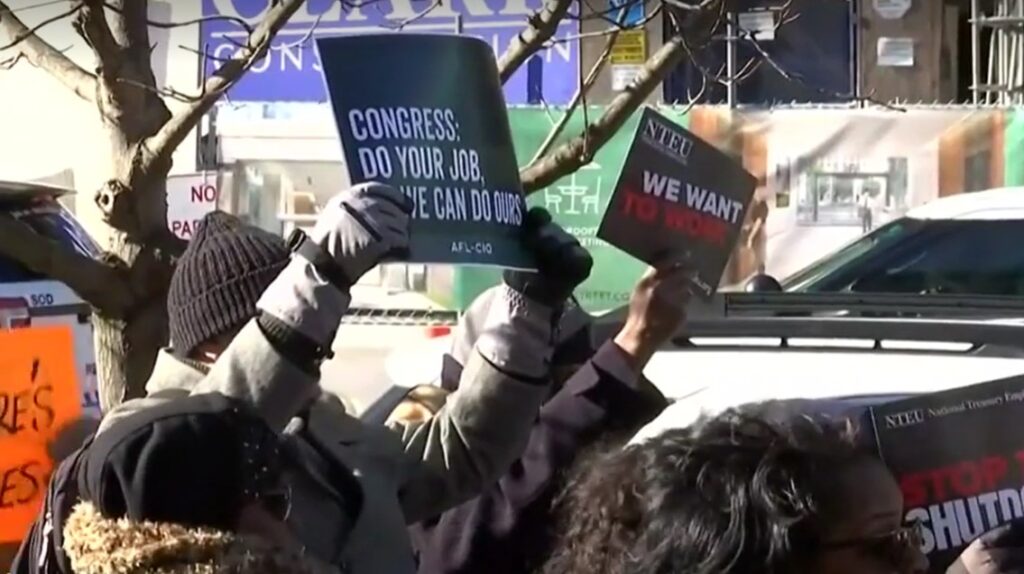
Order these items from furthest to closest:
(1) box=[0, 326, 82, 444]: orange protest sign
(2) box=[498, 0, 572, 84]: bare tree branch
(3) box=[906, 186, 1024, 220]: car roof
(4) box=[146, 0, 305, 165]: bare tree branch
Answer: (3) box=[906, 186, 1024, 220]: car roof, (1) box=[0, 326, 82, 444]: orange protest sign, (2) box=[498, 0, 572, 84]: bare tree branch, (4) box=[146, 0, 305, 165]: bare tree branch

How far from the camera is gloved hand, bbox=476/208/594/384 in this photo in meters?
2.88

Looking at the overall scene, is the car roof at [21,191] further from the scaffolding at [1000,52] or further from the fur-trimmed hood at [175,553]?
the scaffolding at [1000,52]

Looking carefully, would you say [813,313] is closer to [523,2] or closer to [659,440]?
[659,440]

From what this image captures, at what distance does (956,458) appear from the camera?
2.55 m

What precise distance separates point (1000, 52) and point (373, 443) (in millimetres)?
11153

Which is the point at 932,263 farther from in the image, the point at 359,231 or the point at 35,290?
the point at 359,231

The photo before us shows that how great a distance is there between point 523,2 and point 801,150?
13.3 feet

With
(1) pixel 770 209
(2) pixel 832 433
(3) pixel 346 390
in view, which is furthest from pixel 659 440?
(1) pixel 770 209

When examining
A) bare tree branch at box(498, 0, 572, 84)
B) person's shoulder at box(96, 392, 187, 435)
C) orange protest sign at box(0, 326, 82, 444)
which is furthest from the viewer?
orange protest sign at box(0, 326, 82, 444)

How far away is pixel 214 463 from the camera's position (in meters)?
2.02

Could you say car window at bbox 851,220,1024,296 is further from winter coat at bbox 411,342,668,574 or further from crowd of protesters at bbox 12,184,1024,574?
winter coat at bbox 411,342,668,574

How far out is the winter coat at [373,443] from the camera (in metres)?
2.50

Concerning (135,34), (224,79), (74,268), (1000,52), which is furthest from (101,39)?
(1000,52)

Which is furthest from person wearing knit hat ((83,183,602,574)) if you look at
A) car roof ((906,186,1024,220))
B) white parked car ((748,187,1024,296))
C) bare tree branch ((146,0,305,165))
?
car roof ((906,186,1024,220))
